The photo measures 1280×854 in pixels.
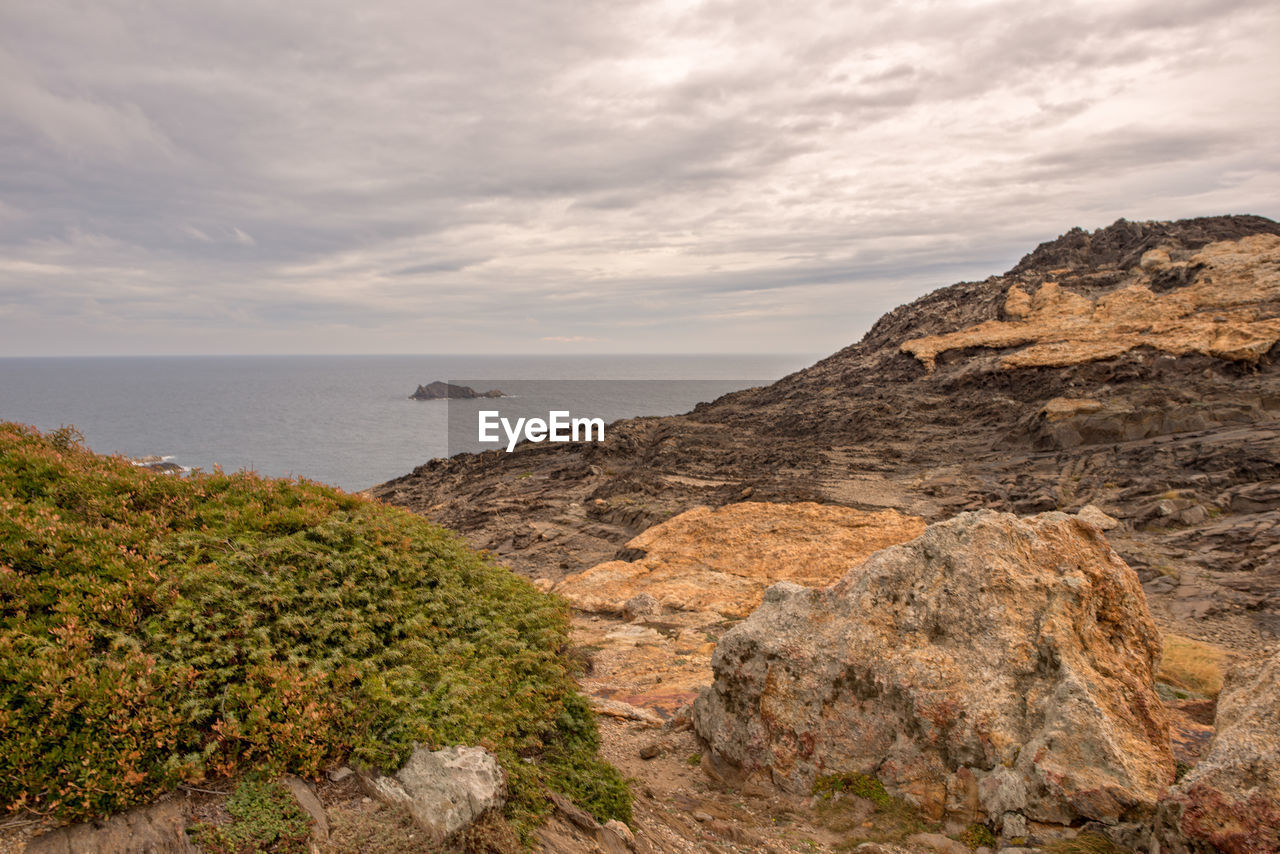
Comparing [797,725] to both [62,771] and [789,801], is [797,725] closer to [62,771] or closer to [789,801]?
[789,801]

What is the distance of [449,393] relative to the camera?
154m

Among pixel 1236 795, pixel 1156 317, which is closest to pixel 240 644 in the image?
pixel 1236 795

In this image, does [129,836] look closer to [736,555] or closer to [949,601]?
[949,601]

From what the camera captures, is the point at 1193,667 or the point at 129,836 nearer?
the point at 129,836

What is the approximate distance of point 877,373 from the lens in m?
46.1

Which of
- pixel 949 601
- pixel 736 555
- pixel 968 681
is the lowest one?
pixel 736 555

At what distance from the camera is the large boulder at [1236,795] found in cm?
480

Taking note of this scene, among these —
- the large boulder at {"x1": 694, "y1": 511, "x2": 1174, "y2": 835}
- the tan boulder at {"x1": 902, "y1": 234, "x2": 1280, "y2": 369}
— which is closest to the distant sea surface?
the tan boulder at {"x1": 902, "y1": 234, "x2": 1280, "y2": 369}

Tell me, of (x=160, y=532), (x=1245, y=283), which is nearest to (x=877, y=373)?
(x=1245, y=283)

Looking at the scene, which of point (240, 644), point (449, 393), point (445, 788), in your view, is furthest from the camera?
point (449, 393)

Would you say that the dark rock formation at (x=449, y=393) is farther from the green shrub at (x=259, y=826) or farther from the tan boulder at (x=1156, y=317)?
the green shrub at (x=259, y=826)

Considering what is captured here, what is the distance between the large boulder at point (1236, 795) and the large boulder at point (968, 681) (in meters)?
0.63

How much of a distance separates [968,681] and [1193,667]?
23.1ft

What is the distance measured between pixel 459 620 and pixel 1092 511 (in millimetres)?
19334
